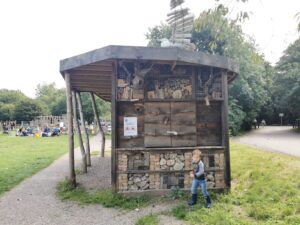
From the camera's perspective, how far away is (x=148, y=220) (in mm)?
4242

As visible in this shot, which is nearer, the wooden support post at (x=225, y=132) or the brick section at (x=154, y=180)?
the brick section at (x=154, y=180)

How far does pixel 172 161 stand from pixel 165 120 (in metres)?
0.84

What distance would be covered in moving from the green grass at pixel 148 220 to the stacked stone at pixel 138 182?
1.10 m

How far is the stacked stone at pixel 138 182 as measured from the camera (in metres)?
5.53

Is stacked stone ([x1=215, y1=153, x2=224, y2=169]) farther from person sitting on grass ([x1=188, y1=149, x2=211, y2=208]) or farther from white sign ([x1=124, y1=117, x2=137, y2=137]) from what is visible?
white sign ([x1=124, y1=117, x2=137, y2=137])

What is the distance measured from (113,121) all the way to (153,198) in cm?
170

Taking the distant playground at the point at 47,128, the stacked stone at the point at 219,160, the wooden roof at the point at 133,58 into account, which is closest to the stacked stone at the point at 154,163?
the stacked stone at the point at 219,160

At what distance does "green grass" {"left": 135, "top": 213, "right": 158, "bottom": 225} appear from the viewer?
13.6ft

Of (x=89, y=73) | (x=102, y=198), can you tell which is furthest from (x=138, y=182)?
(x=89, y=73)

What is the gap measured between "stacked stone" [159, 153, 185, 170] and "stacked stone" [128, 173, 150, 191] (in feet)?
1.39

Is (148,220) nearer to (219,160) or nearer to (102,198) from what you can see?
(102,198)

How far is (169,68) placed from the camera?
5.69m

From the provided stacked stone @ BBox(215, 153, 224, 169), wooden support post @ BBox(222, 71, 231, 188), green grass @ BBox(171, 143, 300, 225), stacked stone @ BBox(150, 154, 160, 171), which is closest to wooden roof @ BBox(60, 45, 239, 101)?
wooden support post @ BBox(222, 71, 231, 188)

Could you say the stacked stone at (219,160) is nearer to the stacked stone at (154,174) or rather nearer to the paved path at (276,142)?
the stacked stone at (154,174)
